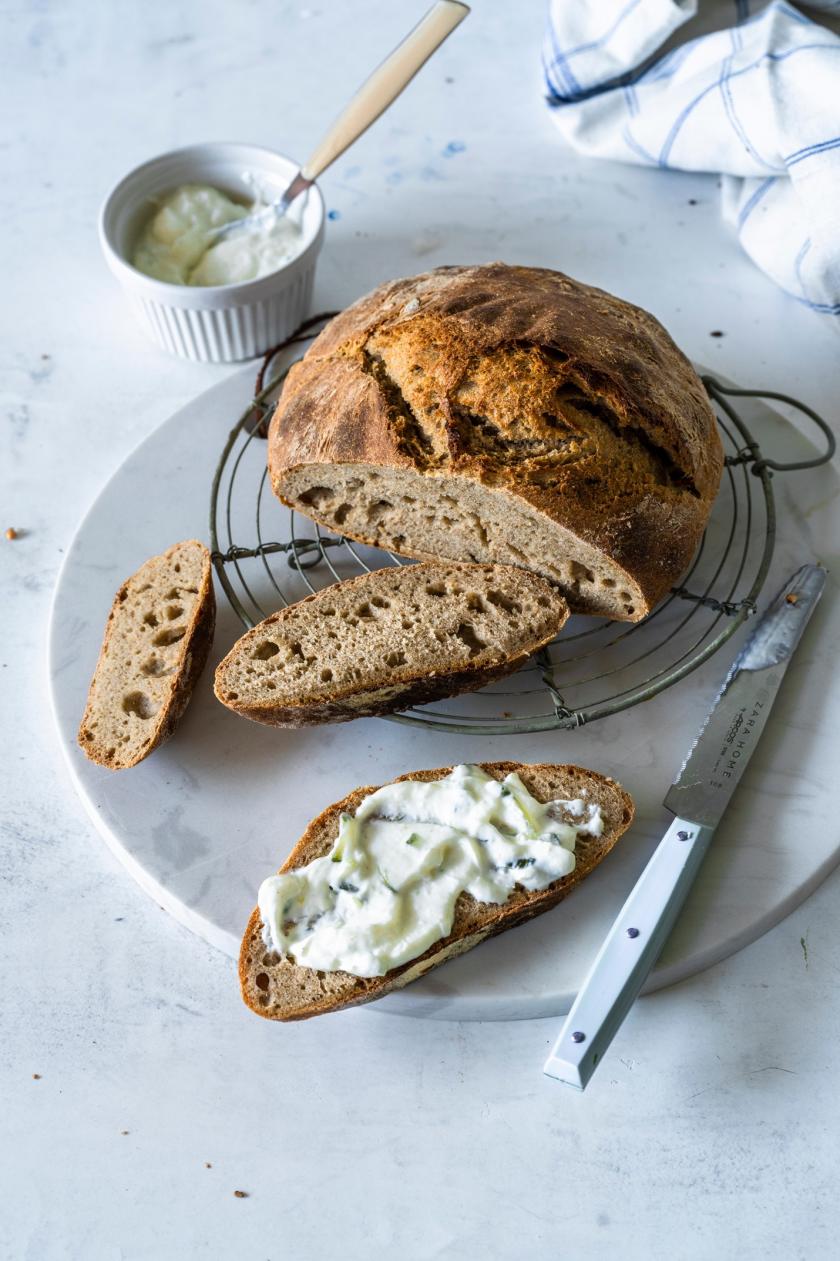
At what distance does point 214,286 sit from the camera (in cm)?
322

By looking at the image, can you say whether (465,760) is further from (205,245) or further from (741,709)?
(205,245)

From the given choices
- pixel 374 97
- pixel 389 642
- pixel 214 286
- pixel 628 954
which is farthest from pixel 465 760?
pixel 374 97

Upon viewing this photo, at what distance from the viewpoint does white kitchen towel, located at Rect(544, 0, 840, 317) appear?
10.9 feet

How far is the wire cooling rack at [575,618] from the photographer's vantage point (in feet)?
8.71

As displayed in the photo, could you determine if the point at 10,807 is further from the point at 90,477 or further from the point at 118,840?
the point at 90,477

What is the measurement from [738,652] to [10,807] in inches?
70.0

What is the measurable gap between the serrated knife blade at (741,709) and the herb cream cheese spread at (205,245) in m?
1.71

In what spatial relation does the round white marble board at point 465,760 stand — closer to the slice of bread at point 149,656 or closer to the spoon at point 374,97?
the slice of bread at point 149,656

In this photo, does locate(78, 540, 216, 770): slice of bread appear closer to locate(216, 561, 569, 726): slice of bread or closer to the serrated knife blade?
locate(216, 561, 569, 726): slice of bread

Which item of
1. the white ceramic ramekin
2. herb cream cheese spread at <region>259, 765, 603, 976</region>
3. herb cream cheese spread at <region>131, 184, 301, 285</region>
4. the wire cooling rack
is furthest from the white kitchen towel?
herb cream cheese spread at <region>259, 765, 603, 976</region>

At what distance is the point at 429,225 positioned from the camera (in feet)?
12.6

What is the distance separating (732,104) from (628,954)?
8.78 feet

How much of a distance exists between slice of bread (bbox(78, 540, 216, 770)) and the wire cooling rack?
98 mm

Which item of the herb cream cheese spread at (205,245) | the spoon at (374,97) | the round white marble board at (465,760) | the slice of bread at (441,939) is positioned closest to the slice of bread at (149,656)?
the round white marble board at (465,760)
